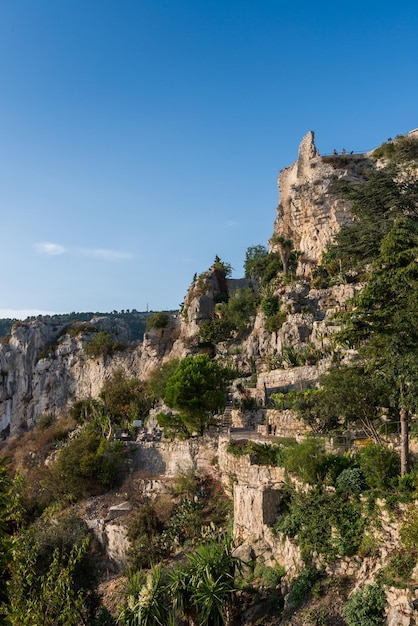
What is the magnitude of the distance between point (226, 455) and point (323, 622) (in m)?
8.86

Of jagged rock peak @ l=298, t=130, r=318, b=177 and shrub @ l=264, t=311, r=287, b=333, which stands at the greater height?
jagged rock peak @ l=298, t=130, r=318, b=177

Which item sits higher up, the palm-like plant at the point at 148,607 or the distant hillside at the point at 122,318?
the distant hillside at the point at 122,318

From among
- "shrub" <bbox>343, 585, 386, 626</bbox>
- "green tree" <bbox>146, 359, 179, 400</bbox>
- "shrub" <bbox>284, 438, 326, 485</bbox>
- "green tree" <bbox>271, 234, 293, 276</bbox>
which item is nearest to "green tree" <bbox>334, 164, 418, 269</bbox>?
"green tree" <bbox>271, 234, 293, 276</bbox>

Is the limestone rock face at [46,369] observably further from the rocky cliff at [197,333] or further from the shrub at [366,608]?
the shrub at [366,608]

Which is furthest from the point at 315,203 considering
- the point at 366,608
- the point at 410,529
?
the point at 366,608

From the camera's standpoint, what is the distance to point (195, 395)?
24297 millimetres

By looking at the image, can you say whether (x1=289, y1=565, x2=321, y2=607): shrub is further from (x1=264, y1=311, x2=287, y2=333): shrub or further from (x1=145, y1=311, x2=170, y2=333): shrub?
(x1=145, y1=311, x2=170, y2=333): shrub

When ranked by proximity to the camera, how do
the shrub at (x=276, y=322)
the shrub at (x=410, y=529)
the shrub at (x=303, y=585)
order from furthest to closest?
the shrub at (x=276, y=322)
the shrub at (x=303, y=585)
the shrub at (x=410, y=529)

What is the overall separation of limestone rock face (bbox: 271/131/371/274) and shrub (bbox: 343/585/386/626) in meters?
31.3

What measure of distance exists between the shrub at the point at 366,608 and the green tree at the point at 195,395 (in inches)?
528

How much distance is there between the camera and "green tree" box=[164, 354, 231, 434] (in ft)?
79.2

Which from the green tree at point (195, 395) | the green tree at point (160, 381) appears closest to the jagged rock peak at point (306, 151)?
the green tree at point (160, 381)

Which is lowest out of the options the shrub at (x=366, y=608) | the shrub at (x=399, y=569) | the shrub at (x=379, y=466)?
the shrub at (x=366, y=608)

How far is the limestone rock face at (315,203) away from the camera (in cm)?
4134
